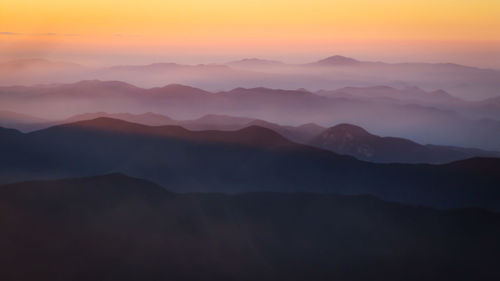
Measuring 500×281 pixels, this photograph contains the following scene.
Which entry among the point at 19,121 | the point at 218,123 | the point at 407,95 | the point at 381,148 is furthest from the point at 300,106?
the point at 19,121

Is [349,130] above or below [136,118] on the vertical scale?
below

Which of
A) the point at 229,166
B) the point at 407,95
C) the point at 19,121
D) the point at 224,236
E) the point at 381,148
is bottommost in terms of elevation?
the point at 224,236

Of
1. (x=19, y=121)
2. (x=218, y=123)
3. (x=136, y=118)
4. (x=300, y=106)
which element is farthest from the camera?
(x=300, y=106)

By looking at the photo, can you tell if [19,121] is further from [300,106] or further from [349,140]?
[300,106]

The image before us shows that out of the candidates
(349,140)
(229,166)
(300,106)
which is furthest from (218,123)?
(300,106)

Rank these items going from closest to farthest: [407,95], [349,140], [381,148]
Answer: [381,148] → [349,140] → [407,95]

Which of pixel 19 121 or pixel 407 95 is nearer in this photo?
pixel 19 121

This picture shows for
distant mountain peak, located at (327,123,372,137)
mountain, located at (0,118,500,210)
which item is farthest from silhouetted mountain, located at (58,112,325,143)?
mountain, located at (0,118,500,210)
